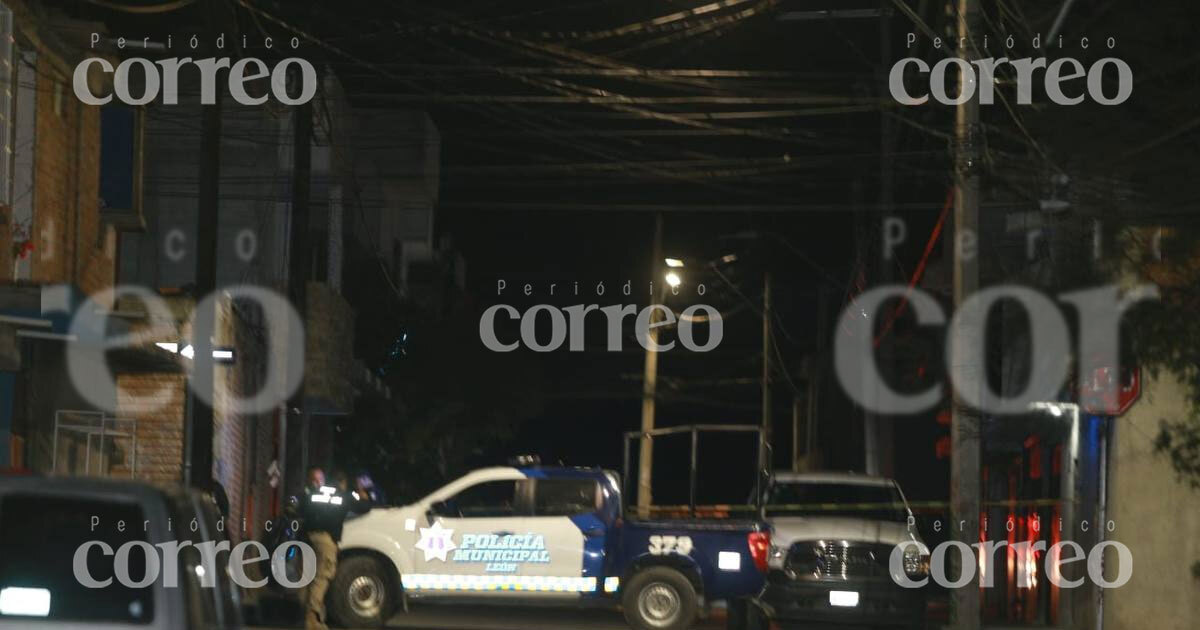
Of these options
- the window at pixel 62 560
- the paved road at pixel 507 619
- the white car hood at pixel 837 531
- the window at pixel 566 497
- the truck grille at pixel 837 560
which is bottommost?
the paved road at pixel 507 619

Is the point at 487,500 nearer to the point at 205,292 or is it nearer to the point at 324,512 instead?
the point at 324,512

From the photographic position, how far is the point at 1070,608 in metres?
20.4

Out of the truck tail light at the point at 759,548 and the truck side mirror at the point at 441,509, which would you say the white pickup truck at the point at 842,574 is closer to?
the truck tail light at the point at 759,548

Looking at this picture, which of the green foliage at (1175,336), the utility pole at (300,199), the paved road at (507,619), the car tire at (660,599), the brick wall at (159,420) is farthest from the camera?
the utility pole at (300,199)

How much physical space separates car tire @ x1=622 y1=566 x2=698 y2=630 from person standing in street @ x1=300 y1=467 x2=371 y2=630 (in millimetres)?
3453

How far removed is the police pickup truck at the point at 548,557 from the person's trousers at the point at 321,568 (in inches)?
36.4

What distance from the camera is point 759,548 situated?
727 inches

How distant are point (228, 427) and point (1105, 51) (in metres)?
15.3

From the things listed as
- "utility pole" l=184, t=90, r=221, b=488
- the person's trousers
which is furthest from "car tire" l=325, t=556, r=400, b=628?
"utility pole" l=184, t=90, r=221, b=488

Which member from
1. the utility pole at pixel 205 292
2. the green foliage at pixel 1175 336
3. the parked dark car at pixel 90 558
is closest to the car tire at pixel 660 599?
the utility pole at pixel 205 292

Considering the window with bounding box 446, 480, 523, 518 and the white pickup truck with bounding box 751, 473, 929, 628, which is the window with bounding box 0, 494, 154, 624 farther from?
the white pickup truck with bounding box 751, 473, 929, 628

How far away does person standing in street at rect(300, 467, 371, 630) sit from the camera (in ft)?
56.8

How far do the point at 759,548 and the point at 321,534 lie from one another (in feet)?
16.4

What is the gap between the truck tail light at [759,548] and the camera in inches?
726
